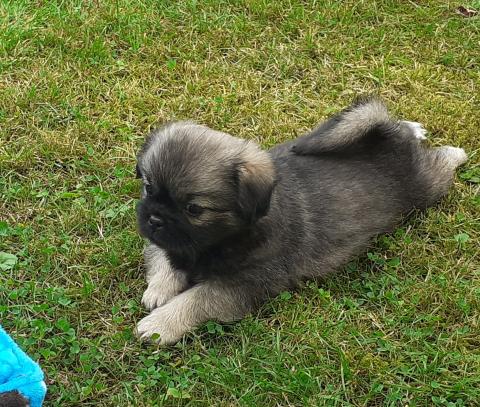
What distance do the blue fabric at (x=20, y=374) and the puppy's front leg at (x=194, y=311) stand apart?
552 mm

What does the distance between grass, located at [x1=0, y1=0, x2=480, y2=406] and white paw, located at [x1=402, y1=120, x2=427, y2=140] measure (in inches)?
5.8

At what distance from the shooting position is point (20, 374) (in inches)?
121

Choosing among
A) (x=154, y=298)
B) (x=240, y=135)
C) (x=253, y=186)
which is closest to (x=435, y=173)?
(x=240, y=135)

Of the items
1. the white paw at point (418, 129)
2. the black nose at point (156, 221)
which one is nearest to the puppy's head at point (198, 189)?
the black nose at point (156, 221)

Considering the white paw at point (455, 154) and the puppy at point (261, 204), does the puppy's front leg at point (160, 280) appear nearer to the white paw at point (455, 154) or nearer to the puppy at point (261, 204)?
the puppy at point (261, 204)

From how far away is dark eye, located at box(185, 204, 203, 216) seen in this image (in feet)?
10.7

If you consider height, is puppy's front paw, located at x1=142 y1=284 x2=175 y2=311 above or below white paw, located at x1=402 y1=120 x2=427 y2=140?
below

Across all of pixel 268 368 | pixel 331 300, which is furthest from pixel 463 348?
pixel 268 368

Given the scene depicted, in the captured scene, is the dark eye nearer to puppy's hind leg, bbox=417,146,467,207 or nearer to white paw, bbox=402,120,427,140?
Result: puppy's hind leg, bbox=417,146,467,207

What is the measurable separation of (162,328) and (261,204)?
0.76m

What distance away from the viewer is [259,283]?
362 centimetres

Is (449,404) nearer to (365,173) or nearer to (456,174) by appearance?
(365,173)

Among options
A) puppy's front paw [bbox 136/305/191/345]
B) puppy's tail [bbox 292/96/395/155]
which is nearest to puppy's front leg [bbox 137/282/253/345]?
puppy's front paw [bbox 136/305/191/345]

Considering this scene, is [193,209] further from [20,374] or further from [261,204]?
[20,374]
